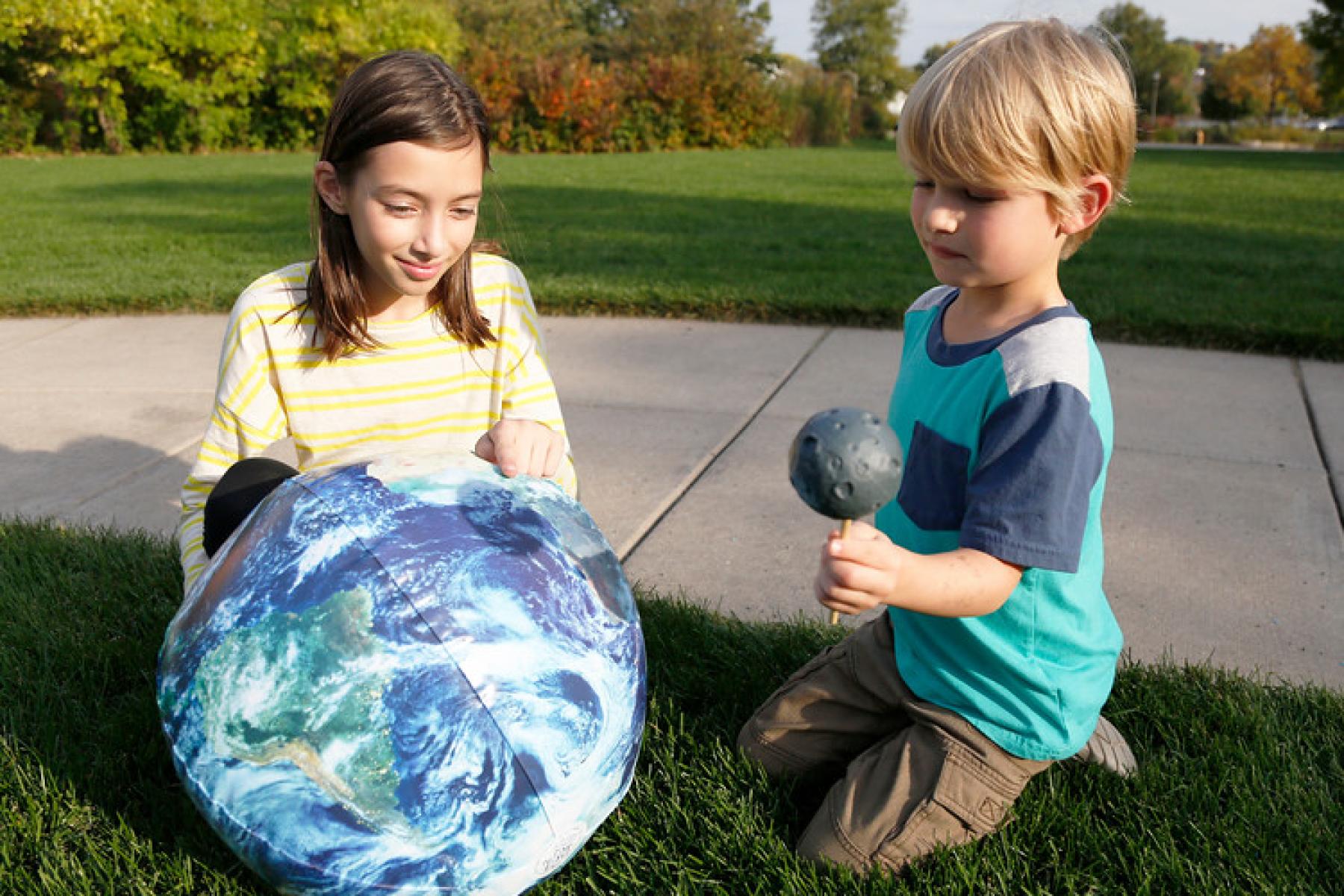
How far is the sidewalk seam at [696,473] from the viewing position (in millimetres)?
3701

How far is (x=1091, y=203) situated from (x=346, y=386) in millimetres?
1761

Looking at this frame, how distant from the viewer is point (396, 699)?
6.08ft

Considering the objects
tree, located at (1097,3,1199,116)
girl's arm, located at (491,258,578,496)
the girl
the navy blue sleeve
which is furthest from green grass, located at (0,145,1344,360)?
tree, located at (1097,3,1199,116)

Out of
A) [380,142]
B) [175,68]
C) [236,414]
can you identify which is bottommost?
[236,414]

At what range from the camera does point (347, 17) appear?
77.6 feet

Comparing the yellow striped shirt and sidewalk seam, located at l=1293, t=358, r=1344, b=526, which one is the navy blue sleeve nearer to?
the yellow striped shirt

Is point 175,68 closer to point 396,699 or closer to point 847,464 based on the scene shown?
point 396,699

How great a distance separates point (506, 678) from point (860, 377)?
360cm

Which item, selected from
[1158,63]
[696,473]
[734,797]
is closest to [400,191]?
[734,797]

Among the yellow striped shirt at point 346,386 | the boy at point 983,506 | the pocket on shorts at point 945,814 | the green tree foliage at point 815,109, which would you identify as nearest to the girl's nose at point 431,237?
the yellow striped shirt at point 346,386

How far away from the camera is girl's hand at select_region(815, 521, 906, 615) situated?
169 cm

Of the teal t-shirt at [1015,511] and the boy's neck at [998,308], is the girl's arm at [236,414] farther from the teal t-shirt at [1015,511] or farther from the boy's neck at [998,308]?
the boy's neck at [998,308]

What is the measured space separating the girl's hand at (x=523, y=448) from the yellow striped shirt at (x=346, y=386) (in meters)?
0.24

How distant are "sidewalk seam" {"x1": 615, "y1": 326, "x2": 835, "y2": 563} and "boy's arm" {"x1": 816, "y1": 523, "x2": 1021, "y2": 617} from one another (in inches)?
47.8
